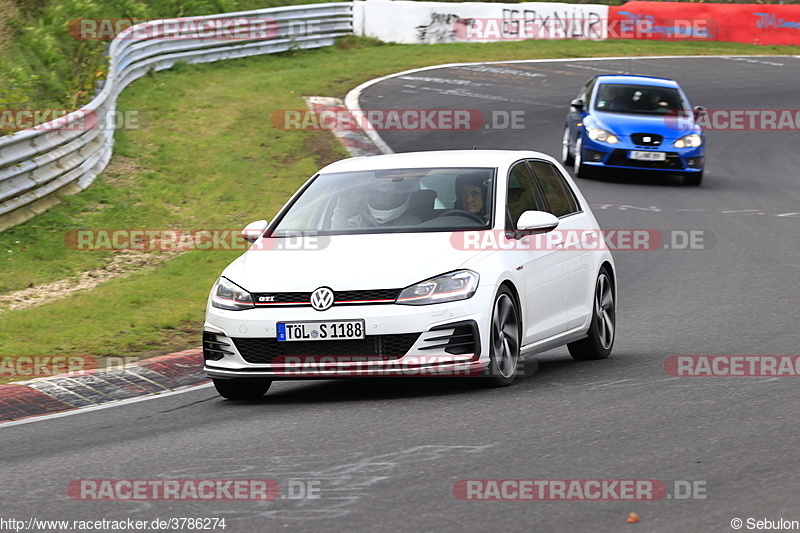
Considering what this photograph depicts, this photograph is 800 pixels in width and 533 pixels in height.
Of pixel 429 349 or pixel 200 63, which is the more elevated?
pixel 429 349

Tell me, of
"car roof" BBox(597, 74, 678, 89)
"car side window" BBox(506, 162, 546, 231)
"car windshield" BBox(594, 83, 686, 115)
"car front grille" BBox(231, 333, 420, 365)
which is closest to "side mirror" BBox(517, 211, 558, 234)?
"car side window" BBox(506, 162, 546, 231)

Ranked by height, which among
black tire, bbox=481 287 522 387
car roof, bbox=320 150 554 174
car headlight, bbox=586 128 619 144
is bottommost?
car headlight, bbox=586 128 619 144

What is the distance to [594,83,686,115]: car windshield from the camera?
21.8 meters

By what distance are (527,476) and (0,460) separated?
2882mm

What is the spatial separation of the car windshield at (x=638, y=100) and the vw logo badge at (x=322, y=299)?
47.7 ft

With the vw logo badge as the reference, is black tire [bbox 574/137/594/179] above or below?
below

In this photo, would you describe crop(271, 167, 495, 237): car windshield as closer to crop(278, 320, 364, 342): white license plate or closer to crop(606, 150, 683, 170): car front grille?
crop(278, 320, 364, 342): white license plate

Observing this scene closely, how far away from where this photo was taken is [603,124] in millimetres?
21234

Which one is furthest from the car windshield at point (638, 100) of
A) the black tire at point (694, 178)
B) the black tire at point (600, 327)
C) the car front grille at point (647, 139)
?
the black tire at point (600, 327)

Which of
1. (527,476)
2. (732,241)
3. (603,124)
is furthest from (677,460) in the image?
(603,124)

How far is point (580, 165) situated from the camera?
21.5 metres

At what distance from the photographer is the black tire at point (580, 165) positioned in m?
21.4

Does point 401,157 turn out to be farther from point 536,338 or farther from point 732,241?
point 732,241

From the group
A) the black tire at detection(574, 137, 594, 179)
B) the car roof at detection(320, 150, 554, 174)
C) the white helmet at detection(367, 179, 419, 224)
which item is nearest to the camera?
the white helmet at detection(367, 179, 419, 224)
